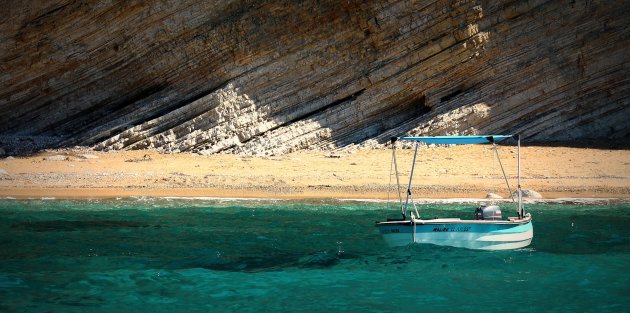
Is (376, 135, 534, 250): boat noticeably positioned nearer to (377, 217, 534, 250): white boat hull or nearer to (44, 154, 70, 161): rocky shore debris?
(377, 217, 534, 250): white boat hull

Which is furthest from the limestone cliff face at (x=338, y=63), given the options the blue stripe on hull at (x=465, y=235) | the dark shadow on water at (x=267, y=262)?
the dark shadow on water at (x=267, y=262)

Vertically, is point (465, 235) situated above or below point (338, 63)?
below

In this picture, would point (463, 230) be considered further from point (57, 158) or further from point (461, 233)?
point (57, 158)

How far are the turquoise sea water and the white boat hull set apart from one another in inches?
6.7

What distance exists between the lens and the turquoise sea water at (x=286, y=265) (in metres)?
8.55

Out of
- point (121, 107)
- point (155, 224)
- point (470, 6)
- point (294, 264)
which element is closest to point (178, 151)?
point (121, 107)

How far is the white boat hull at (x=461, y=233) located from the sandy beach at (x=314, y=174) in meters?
4.74

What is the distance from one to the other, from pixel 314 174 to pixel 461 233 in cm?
726

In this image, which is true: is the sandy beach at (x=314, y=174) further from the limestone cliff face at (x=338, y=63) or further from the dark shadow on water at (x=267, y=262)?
the dark shadow on water at (x=267, y=262)

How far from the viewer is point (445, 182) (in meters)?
16.8

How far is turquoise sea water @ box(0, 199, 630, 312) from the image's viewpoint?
855 cm

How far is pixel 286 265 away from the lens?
10211mm

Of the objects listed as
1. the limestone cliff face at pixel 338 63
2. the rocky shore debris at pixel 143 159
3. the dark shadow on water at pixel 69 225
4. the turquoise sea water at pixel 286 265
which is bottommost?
the turquoise sea water at pixel 286 265

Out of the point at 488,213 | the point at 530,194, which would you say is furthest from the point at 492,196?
the point at 488,213
